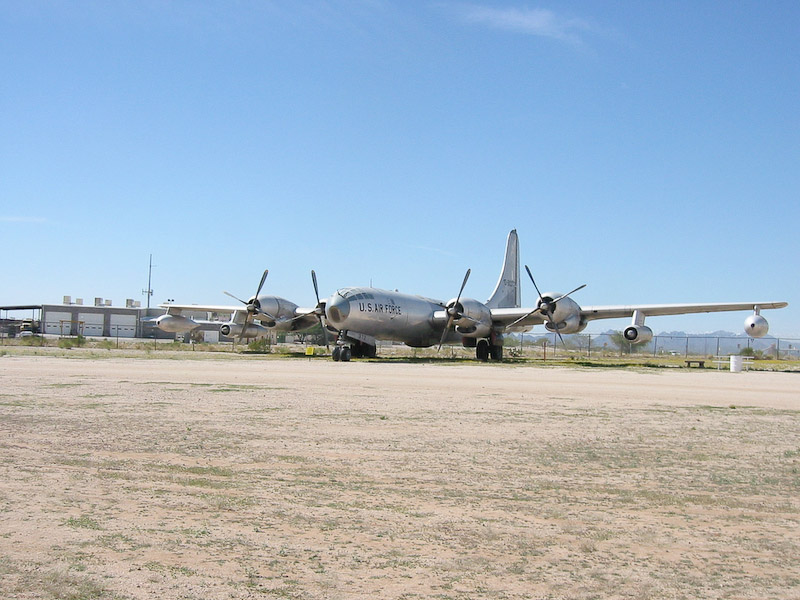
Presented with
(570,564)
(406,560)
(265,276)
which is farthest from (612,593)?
(265,276)

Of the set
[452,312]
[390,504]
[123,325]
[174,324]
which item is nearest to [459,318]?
[452,312]

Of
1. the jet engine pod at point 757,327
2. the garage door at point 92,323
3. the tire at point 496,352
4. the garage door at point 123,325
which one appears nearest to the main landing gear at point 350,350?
the tire at point 496,352

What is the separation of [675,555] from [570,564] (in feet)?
2.73

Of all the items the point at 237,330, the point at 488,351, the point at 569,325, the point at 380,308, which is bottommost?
the point at 488,351

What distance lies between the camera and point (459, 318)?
4303cm

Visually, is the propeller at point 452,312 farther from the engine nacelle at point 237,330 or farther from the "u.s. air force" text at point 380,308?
the engine nacelle at point 237,330

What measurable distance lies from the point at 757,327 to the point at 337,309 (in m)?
21.8

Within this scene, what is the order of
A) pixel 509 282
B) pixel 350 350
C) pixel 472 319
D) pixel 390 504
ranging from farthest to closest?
pixel 509 282 < pixel 472 319 < pixel 350 350 < pixel 390 504

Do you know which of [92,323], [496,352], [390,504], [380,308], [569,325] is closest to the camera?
[390,504]

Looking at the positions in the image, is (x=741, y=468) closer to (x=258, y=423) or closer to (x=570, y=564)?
(x=570, y=564)

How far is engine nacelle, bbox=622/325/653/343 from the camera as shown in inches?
1576

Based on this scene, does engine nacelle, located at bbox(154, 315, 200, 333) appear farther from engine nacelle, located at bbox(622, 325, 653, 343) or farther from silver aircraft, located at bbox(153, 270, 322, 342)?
engine nacelle, located at bbox(622, 325, 653, 343)

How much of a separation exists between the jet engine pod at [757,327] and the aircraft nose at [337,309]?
2092cm

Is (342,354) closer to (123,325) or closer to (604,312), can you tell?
(604,312)
